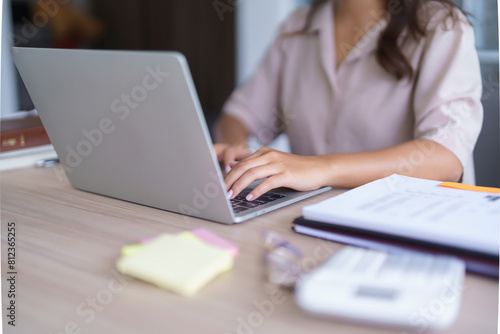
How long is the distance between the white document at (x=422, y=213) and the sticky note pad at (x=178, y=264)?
0.17m

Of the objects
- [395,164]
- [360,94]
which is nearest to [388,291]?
[395,164]

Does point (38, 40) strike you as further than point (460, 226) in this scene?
Yes

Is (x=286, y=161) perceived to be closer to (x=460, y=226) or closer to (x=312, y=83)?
(x=460, y=226)

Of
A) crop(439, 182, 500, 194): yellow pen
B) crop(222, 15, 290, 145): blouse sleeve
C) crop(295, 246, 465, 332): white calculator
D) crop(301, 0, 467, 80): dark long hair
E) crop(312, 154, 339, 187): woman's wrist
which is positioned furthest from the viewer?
crop(222, 15, 290, 145): blouse sleeve

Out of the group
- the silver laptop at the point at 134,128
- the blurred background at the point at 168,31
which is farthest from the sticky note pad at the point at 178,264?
the blurred background at the point at 168,31

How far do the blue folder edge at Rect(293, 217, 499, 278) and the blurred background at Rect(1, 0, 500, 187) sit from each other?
197 centimetres

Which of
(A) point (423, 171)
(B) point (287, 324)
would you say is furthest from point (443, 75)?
(B) point (287, 324)

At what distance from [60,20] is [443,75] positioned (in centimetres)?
329

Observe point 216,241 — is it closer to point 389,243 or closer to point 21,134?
point 389,243

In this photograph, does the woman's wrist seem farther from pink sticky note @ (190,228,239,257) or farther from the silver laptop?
pink sticky note @ (190,228,239,257)

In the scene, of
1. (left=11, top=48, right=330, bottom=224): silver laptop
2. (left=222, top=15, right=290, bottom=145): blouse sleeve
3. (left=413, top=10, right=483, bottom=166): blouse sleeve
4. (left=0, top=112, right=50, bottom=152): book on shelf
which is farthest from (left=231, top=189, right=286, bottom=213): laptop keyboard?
(left=222, top=15, right=290, bottom=145): blouse sleeve

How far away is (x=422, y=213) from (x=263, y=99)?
103cm

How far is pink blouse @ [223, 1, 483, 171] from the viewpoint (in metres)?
1.16

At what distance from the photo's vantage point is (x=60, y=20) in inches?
148
